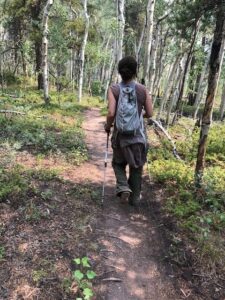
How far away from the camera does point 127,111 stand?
16.9 feet

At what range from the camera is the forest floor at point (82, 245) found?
381cm

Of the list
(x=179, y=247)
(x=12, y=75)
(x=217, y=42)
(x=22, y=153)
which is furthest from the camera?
(x=12, y=75)

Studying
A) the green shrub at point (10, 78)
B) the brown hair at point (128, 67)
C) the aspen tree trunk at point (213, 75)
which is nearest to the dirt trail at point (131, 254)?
A: the aspen tree trunk at point (213, 75)

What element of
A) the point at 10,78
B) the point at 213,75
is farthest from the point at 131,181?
the point at 10,78

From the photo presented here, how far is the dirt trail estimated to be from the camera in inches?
153

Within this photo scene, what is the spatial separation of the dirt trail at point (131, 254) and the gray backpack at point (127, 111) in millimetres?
1450

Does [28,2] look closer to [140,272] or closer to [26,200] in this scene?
[26,200]

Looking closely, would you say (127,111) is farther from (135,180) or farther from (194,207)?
(194,207)

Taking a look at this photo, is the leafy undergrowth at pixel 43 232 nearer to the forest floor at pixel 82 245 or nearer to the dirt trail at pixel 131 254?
the forest floor at pixel 82 245

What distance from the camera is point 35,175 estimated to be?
647cm

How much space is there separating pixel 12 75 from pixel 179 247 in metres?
24.3

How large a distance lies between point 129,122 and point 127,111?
0.18 m

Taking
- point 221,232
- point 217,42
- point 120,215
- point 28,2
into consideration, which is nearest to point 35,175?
point 120,215

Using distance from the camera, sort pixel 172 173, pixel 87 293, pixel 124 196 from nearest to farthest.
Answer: pixel 87 293
pixel 124 196
pixel 172 173
